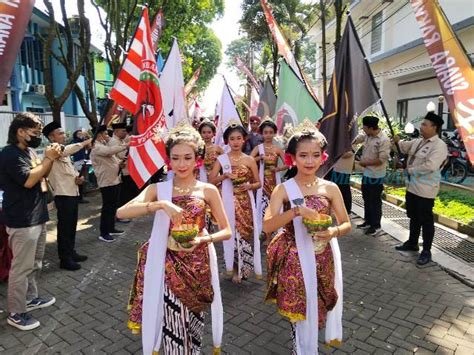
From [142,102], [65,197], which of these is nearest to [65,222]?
[65,197]

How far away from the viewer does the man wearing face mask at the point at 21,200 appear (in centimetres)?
389

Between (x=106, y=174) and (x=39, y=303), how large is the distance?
297 centimetres

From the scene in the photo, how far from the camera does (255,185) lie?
5.28 m

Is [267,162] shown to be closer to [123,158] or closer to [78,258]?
[78,258]

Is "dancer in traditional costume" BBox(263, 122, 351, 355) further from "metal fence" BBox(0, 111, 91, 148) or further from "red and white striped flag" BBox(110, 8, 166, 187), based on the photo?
"metal fence" BBox(0, 111, 91, 148)

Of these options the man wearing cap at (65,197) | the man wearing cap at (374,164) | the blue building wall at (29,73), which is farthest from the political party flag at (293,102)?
the blue building wall at (29,73)

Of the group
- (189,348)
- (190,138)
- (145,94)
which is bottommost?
(189,348)

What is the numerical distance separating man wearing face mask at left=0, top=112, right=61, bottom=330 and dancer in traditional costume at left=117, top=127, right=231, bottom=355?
65.6 inches

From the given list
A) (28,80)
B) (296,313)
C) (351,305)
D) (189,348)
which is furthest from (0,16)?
(28,80)

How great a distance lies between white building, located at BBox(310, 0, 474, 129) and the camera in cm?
1707

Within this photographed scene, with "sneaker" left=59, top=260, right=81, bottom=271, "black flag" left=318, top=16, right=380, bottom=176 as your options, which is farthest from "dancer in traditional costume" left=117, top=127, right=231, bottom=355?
"sneaker" left=59, top=260, right=81, bottom=271

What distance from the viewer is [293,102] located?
7434 mm

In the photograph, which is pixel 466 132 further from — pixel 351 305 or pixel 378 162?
pixel 378 162

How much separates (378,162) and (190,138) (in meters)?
4.94
